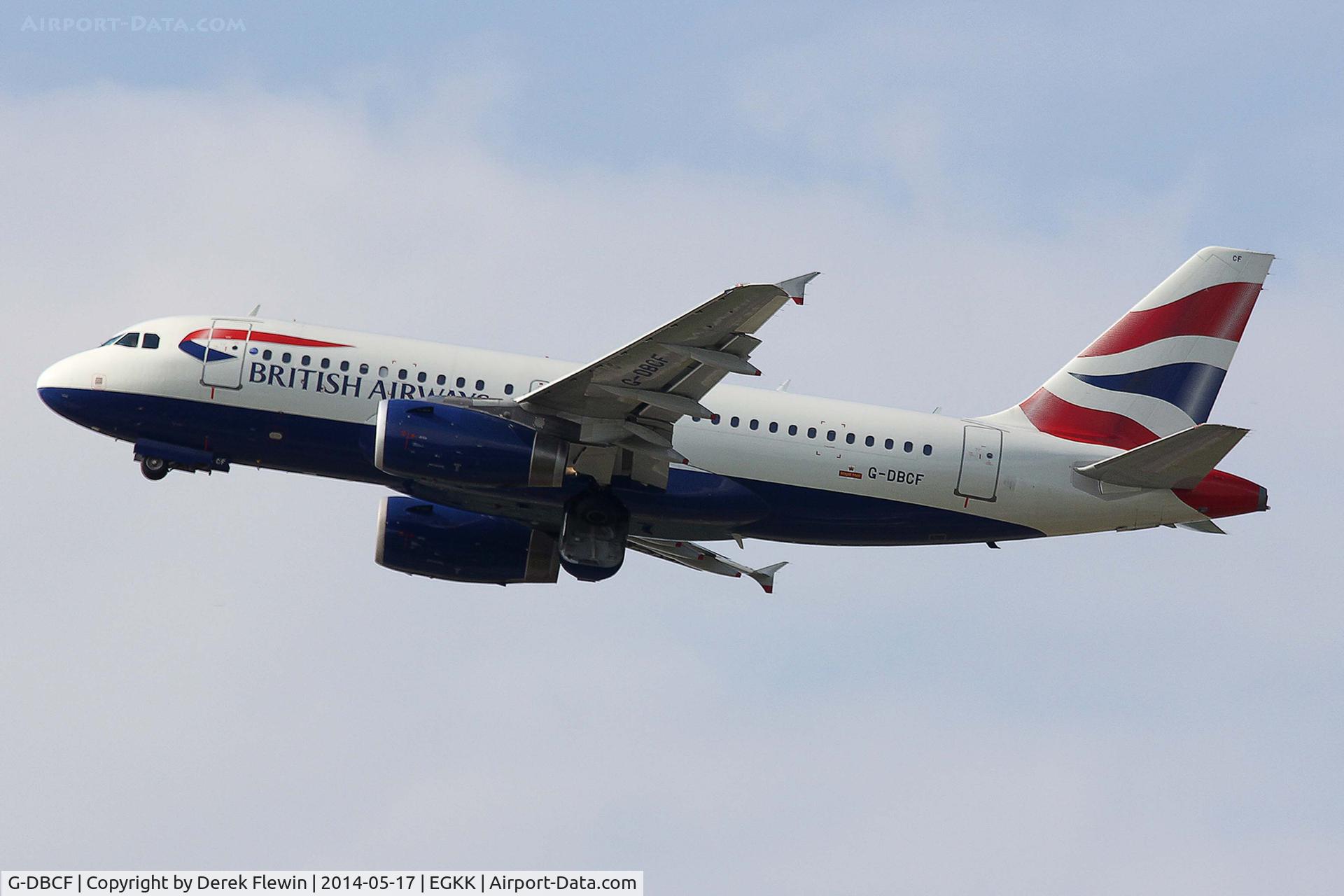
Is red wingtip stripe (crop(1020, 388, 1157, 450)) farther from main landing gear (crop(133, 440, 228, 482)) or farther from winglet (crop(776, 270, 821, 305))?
main landing gear (crop(133, 440, 228, 482))

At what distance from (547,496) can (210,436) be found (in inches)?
314

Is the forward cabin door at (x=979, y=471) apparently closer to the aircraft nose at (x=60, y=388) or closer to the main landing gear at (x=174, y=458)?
the main landing gear at (x=174, y=458)

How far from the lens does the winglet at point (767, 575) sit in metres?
44.7

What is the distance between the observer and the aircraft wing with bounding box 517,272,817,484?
3375 cm

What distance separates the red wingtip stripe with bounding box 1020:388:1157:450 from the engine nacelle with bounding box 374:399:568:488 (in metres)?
12.4

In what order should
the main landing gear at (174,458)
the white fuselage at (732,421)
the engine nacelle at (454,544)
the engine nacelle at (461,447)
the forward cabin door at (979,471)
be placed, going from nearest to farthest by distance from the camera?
1. the engine nacelle at (461,447)
2. the white fuselage at (732,421)
3. the main landing gear at (174,458)
4. the forward cabin door at (979,471)
5. the engine nacelle at (454,544)

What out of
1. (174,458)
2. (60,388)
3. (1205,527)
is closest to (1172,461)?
(1205,527)

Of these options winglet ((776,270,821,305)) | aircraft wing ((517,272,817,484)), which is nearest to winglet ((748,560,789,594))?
aircraft wing ((517,272,817,484))

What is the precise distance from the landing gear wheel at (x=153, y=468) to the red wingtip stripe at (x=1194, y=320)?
2307 centimetres

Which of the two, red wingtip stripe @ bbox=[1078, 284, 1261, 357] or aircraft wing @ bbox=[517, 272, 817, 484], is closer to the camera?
aircraft wing @ bbox=[517, 272, 817, 484]

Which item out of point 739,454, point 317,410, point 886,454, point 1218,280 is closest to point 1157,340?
point 1218,280

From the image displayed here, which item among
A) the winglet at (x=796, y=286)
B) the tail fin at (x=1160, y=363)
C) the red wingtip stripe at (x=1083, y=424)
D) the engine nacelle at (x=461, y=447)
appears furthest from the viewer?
the tail fin at (x=1160, y=363)

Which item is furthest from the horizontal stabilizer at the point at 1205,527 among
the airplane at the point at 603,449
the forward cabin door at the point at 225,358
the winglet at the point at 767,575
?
the forward cabin door at the point at 225,358

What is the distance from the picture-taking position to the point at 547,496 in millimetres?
39688
